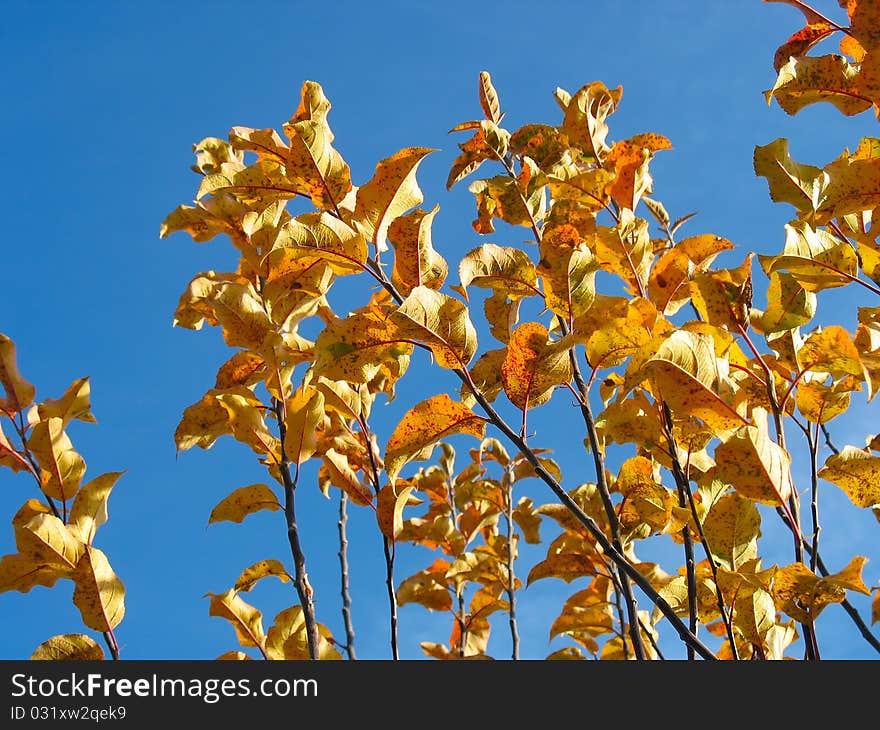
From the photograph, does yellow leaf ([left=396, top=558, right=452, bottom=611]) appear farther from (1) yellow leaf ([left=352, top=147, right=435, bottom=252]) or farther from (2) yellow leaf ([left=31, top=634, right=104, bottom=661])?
(1) yellow leaf ([left=352, top=147, right=435, bottom=252])

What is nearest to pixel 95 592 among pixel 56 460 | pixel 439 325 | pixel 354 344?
pixel 56 460

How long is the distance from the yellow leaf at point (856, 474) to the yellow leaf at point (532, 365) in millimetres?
518

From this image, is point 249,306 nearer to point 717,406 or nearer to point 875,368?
point 717,406

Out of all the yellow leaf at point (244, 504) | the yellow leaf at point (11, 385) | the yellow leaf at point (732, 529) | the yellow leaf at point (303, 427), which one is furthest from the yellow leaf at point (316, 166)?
the yellow leaf at point (732, 529)

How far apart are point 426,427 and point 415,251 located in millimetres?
332

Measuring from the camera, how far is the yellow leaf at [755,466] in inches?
49.4

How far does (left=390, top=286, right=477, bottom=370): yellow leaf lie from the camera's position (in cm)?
130

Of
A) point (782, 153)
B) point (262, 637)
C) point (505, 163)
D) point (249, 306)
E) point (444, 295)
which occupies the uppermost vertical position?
point (505, 163)

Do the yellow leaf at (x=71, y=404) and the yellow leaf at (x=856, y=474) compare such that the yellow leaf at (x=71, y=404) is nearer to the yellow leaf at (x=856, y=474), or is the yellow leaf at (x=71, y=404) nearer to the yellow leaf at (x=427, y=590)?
the yellow leaf at (x=427, y=590)

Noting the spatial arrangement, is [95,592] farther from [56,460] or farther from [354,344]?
[354,344]

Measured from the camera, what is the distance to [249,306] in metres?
1.86

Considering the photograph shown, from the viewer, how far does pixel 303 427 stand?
5.88 feet
